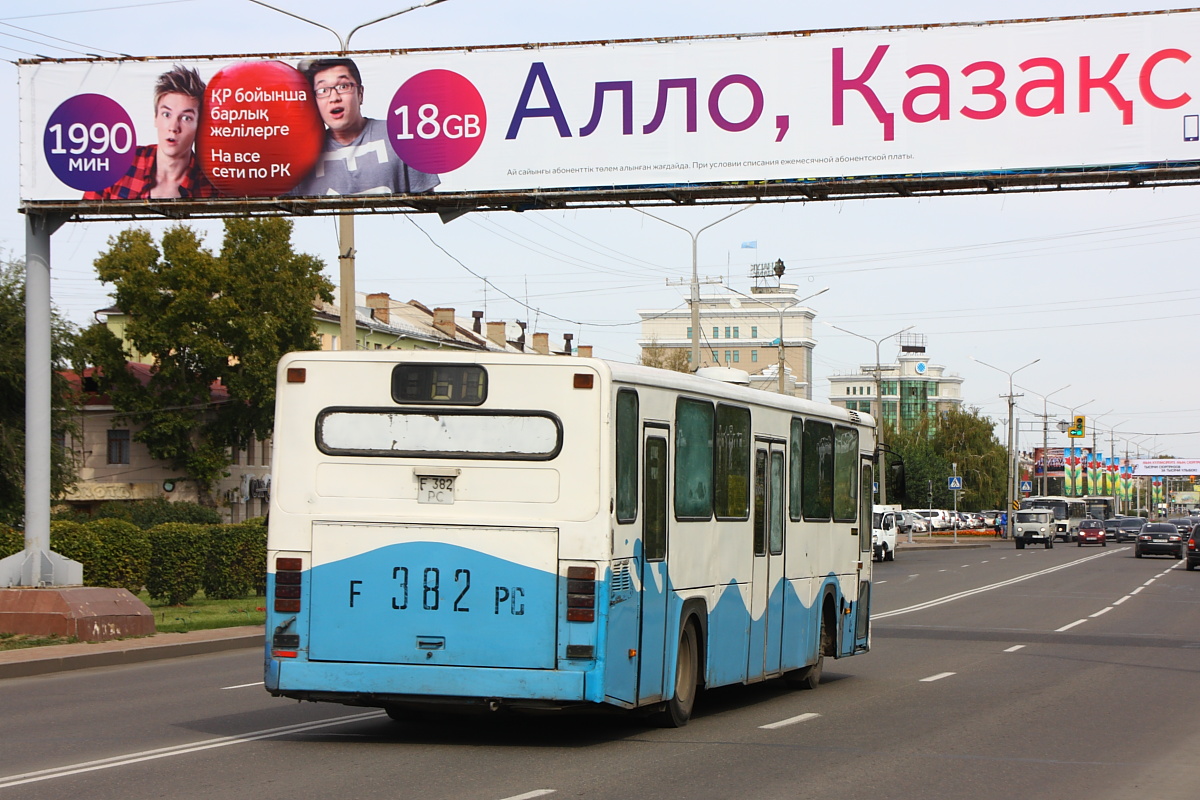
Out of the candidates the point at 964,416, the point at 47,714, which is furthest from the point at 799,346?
the point at 47,714

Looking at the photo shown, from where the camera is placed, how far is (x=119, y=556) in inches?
1011

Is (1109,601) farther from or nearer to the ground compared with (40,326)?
nearer to the ground

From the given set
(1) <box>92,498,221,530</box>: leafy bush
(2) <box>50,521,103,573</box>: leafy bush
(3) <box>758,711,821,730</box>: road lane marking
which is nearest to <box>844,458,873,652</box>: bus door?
(3) <box>758,711,821,730</box>: road lane marking

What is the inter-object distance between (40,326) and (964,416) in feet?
364

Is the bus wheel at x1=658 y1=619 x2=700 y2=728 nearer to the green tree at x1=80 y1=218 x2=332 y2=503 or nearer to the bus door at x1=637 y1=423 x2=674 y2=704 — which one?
the bus door at x1=637 y1=423 x2=674 y2=704

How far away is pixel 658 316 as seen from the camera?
160 meters

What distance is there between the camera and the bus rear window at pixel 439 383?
415 inches

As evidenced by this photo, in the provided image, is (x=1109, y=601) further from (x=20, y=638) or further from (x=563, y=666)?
(x=563, y=666)

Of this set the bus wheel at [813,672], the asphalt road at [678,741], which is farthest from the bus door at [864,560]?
the bus wheel at [813,672]

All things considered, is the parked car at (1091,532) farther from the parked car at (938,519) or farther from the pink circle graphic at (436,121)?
the pink circle graphic at (436,121)

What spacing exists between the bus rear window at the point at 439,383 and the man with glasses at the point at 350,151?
9.99 meters

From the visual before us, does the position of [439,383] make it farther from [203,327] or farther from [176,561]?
[203,327]

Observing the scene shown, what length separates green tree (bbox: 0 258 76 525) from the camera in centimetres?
3688

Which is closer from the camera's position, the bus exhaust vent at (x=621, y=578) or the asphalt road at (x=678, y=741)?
the asphalt road at (x=678, y=741)
